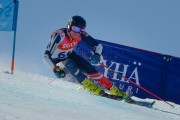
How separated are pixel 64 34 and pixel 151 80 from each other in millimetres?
2745

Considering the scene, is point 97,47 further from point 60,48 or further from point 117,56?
point 117,56

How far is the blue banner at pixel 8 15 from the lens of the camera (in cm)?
670

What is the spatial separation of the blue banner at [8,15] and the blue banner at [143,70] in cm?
241

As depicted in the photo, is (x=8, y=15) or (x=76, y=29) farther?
(x=8, y=15)

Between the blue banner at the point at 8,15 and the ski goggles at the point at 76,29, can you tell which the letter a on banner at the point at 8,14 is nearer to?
the blue banner at the point at 8,15

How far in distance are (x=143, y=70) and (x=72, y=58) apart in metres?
2.17

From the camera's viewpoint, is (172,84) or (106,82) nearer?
(106,82)

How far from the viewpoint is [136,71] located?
7914 millimetres

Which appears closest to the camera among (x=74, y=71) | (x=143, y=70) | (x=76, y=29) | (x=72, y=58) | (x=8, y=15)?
(x=76, y=29)

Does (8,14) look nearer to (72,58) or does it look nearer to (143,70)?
(72,58)

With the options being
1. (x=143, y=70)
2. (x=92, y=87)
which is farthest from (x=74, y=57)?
(x=143, y=70)

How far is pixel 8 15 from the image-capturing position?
265 inches

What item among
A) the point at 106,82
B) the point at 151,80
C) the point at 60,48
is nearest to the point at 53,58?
the point at 60,48

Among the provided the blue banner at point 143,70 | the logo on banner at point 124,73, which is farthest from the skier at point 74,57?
the logo on banner at point 124,73
